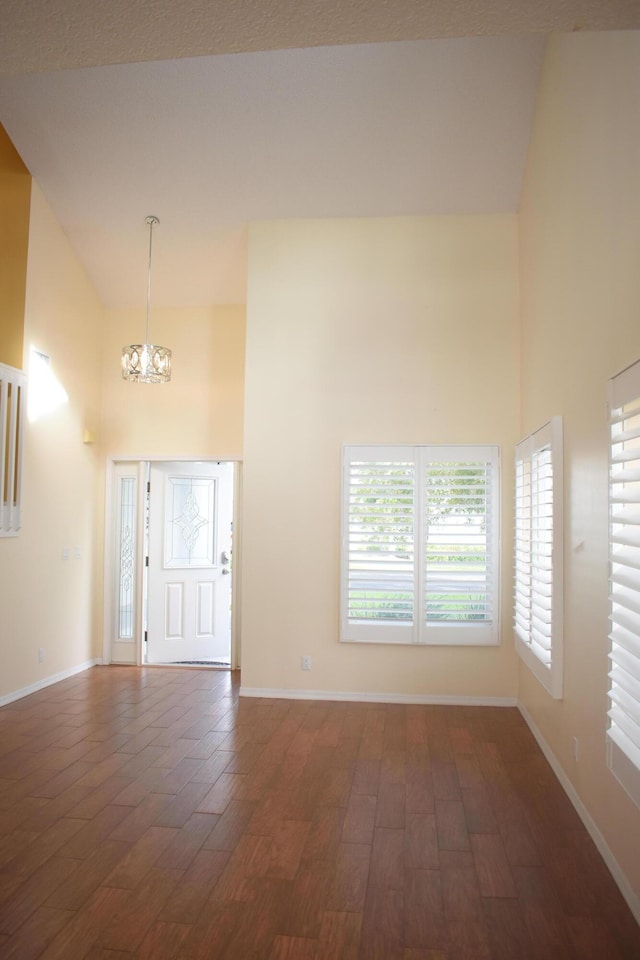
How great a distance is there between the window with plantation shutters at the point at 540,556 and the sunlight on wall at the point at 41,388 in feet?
12.6

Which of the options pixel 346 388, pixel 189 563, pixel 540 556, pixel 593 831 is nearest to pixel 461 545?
pixel 540 556

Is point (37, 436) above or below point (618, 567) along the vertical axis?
above

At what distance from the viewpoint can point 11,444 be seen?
5520 millimetres

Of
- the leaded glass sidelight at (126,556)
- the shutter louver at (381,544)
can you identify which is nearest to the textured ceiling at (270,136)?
the shutter louver at (381,544)

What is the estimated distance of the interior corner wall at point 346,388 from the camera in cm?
574

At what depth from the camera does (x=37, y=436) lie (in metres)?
5.93

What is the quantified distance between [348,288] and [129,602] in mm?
3685

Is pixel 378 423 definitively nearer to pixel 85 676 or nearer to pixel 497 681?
pixel 497 681

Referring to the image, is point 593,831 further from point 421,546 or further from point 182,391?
point 182,391

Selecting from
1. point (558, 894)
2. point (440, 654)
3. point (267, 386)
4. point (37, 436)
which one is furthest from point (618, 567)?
point (37, 436)

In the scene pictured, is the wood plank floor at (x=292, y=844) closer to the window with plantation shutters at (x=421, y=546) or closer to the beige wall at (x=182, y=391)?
the window with plantation shutters at (x=421, y=546)

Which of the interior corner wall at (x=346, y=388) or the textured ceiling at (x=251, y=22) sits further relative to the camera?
the interior corner wall at (x=346, y=388)

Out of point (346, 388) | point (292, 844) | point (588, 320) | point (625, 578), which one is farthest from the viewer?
point (346, 388)

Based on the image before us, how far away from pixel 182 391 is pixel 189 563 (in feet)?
5.63
